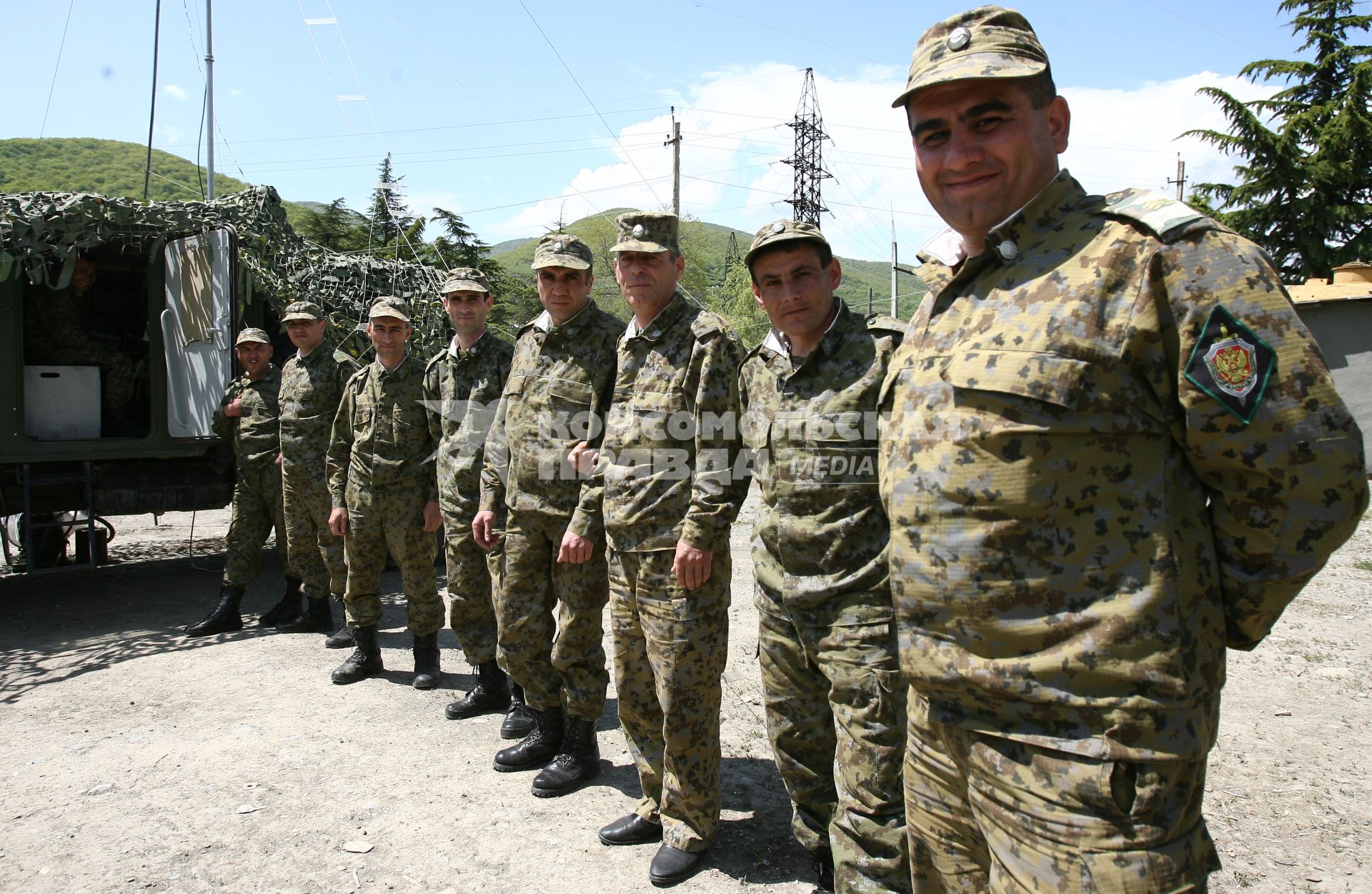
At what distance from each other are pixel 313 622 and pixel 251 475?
115cm

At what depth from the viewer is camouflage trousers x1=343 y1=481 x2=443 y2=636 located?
15.7 ft

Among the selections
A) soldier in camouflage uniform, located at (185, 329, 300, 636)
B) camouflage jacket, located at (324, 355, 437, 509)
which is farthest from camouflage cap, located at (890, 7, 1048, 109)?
soldier in camouflage uniform, located at (185, 329, 300, 636)

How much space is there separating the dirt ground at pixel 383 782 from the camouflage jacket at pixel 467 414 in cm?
116

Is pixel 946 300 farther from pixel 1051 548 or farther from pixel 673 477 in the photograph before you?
pixel 673 477

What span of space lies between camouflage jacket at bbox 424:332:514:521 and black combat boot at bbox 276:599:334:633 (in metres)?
1.97

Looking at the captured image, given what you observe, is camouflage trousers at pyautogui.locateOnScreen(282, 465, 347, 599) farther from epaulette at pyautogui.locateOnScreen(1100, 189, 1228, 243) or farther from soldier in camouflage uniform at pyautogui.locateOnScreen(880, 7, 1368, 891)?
epaulette at pyautogui.locateOnScreen(1100, 189, 1228, 243)

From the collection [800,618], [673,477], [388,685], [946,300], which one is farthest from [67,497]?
[946,300]

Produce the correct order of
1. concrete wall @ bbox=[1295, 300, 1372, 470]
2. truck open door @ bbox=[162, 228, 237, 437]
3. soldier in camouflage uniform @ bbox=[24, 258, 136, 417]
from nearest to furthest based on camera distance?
truck open door @ bbox=[162, 228, 237, 437] → soldier in camouflage uniform @ bbox=[24, 258, 136, 417] → concrete wall @ bbox=[1295, 300, 1372, 470]

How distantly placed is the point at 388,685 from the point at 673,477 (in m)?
2.70

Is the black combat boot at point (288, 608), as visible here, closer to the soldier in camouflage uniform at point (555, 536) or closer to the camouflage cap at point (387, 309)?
the camouflage cap at point (387, 309)

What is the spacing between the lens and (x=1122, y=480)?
139 centimetres

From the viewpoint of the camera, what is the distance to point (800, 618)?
8.39 ft

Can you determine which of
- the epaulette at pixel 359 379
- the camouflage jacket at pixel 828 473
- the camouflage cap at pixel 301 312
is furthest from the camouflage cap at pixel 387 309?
the camouflage jacket at pixel 828 473

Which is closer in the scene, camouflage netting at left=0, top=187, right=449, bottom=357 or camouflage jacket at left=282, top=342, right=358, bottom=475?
camouflage jacket at left=282, top=342, right=358, bottom=475
